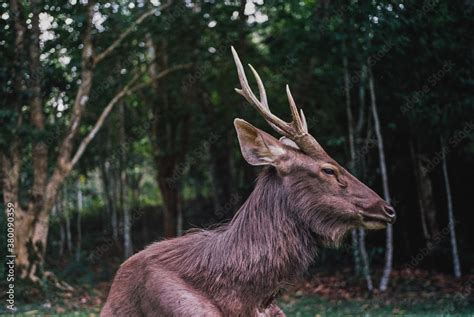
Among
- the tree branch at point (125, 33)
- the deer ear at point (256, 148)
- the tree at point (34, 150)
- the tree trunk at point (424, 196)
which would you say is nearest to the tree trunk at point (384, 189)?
the tree trunk at point (424, 196)

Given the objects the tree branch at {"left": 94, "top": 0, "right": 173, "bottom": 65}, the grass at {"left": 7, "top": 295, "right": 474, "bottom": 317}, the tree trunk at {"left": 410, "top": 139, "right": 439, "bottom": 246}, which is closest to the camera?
the grass at {"left": 7, "top": 295, "right": 474, "bottom": 317}

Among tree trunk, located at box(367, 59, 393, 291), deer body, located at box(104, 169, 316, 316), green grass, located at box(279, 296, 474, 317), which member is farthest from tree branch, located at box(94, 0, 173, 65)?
deer body, located at box(104, 169, 316, 316)

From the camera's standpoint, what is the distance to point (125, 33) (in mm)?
14305

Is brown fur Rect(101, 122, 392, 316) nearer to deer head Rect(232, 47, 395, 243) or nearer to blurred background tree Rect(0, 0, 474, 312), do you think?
deer head Rect(232, 47, 395, 243)

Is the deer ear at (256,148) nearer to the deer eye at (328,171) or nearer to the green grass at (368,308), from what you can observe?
the deer eye at (328,171)

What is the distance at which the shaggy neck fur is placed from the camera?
418 cm

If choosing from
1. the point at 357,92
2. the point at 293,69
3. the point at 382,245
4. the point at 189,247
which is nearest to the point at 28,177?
the point at 293,69

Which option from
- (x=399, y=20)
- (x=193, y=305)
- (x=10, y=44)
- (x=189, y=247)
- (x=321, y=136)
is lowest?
(x=193, y=305)

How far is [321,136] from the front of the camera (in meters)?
16.1

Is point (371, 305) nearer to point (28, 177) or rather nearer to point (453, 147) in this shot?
point (453, 147)

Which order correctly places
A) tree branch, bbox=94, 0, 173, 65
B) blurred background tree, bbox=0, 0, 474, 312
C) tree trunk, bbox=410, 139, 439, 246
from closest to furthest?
1. blurred background tree, bbox=0, 0, 474, 312
2. tree branch, bbox=94, 0, 173, 65
3. tree trunk, bbox=410, 139, 439, 246

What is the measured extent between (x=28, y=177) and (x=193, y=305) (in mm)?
11976

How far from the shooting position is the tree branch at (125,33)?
45.7ft

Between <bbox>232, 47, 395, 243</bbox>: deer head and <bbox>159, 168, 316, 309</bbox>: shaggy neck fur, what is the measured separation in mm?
80
